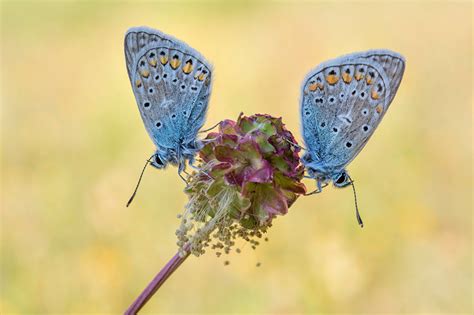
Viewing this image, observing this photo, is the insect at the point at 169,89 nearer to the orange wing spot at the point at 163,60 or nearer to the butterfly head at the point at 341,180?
the orange wing spot at the point at 163,60

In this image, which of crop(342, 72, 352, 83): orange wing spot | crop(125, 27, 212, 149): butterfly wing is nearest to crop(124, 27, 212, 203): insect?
crop(125, 27, 212, 149): butterfly wing

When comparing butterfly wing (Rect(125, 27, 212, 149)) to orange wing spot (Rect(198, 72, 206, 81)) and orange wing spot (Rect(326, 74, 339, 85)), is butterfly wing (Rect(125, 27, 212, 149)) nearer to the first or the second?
orange wing spot (Rect(198, 72, 206, 81))

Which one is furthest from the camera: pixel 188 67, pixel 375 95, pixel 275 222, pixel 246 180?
pixel 275 222

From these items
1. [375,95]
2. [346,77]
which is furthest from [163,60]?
[375,95]

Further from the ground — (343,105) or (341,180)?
(343,105)

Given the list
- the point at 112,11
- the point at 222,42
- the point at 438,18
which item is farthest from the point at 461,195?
the point at 112,11

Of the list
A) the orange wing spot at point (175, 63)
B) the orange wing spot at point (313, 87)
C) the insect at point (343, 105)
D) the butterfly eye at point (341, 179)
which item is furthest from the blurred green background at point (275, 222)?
the orange wing spot at point (175, 63)

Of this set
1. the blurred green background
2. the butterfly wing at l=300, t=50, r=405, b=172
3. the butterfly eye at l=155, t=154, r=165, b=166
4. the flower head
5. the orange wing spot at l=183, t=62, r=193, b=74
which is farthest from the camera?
the blurred green background

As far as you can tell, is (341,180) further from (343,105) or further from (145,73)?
(145,73)
